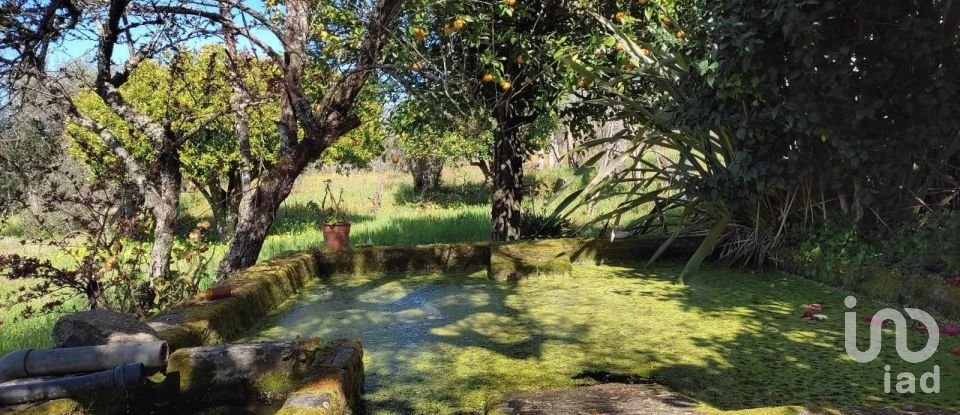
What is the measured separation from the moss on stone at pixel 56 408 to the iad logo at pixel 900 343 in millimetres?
2888

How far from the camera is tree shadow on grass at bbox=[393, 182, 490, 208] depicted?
16.6m

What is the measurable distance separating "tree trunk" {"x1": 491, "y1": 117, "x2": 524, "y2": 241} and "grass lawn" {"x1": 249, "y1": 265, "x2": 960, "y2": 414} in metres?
1.88

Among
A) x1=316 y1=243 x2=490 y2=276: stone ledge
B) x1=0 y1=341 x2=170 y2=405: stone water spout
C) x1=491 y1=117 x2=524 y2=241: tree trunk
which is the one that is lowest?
x1=0 y1=341 x2=170 y2=405: stone water spout

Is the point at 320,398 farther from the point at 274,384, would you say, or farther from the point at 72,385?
the point at 72,385

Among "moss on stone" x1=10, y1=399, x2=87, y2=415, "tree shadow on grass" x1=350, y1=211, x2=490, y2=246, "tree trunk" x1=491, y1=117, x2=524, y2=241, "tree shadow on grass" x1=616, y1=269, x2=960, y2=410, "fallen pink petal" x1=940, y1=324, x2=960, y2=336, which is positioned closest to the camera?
"moss on stone" x1=10, y1=399, x2=87, y2=415

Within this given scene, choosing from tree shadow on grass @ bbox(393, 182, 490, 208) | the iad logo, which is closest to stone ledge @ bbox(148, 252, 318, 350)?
the iad logo

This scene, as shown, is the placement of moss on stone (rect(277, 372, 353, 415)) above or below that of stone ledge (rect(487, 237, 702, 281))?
below

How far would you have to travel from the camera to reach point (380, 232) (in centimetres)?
877

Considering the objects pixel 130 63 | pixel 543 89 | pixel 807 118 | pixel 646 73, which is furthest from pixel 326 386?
pixel 543 89

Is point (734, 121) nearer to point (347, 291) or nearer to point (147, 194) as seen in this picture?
point (347, 291)

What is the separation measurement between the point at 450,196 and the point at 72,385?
592 inches

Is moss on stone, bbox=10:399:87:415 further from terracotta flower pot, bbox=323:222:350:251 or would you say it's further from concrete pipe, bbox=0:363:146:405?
terracotta flower pot, bbox=323:222:350:251

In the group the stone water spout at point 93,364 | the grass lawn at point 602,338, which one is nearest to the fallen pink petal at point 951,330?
the grass lawn at point 602,338

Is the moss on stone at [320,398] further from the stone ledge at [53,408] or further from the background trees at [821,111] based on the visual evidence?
the background trees at [821,111]
